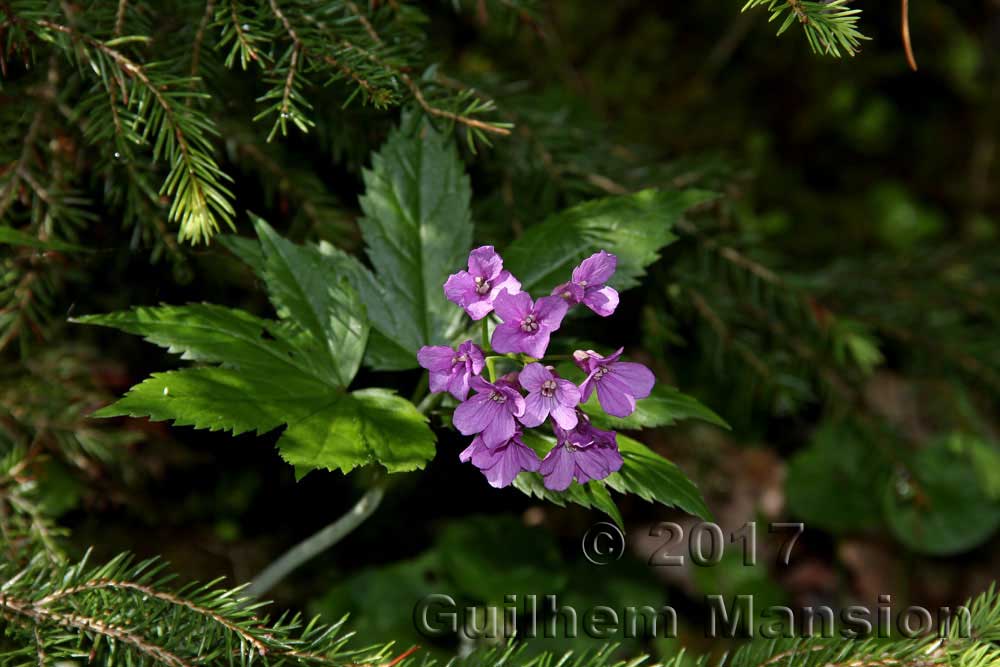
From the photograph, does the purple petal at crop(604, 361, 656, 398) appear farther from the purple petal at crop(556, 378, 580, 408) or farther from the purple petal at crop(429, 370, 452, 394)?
the purple petal at crop(429, 370, 452, 394)

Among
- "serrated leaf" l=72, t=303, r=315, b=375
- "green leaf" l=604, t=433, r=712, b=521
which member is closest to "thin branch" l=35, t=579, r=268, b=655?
"serrated leaf" l=72, t=303, r=315, b=375

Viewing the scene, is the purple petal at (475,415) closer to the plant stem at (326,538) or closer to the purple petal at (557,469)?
the purple petal at (557,469)

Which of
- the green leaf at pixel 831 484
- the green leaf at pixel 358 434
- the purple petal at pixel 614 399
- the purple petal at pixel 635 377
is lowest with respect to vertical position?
the green leaf at pixel 831 484

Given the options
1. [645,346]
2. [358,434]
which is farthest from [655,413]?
[645,346]

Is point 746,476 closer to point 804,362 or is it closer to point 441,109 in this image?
point 804,362

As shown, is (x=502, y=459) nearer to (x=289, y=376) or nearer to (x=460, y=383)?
(x=460, y=383)

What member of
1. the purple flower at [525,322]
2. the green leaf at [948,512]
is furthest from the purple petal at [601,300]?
the green leaf at [948,512]
